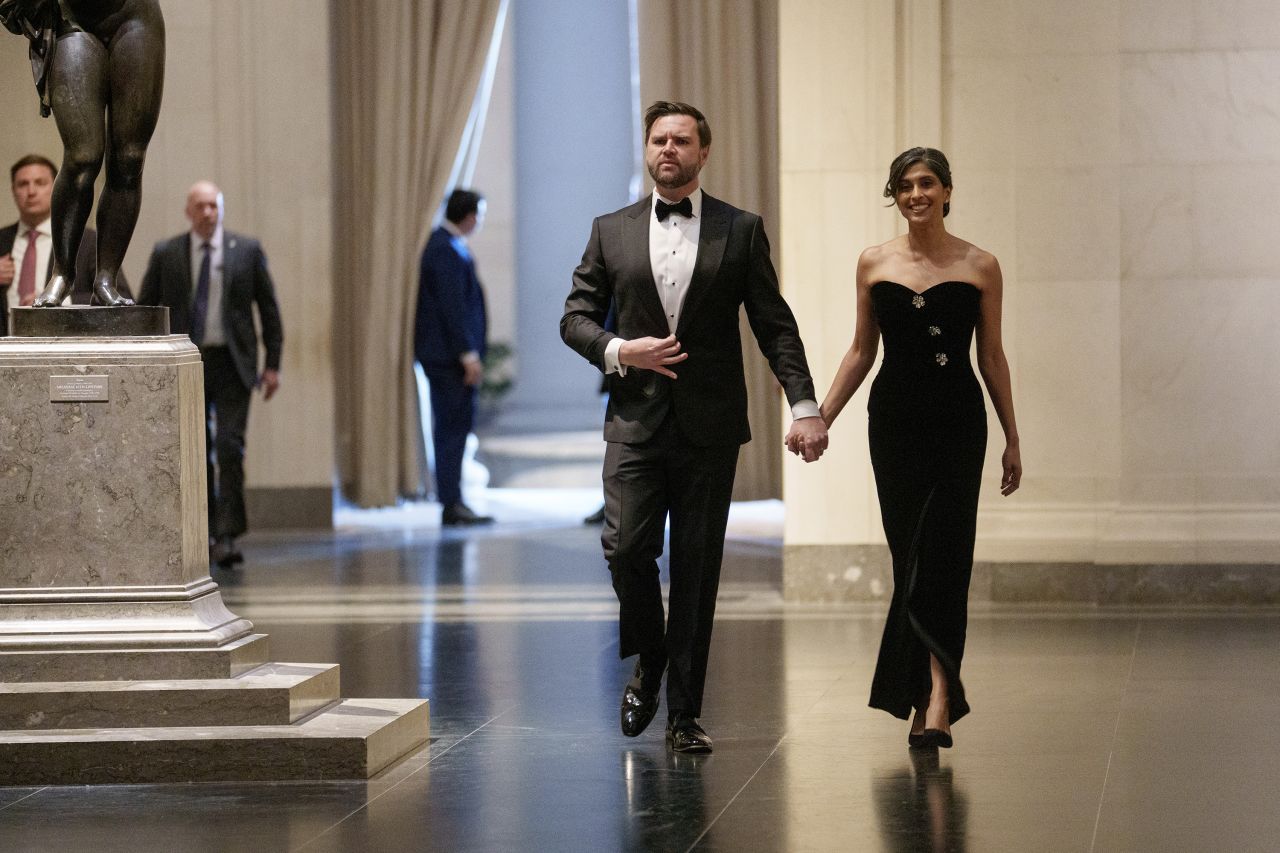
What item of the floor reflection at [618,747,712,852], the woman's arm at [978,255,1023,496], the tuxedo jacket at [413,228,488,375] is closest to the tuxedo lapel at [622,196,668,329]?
→ the woman's arm at [978,255,1023,496]

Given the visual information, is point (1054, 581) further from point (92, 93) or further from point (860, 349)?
point (92, 93)

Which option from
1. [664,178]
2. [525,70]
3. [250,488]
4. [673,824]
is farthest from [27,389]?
[525,70]

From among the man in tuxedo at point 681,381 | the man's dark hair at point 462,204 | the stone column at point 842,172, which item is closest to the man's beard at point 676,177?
the man in tuxedo at point 681,381

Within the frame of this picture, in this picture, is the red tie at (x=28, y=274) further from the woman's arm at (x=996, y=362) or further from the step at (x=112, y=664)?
the woman's arm at (x=996, y=362)

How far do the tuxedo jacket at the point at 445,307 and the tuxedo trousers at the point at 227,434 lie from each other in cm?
211

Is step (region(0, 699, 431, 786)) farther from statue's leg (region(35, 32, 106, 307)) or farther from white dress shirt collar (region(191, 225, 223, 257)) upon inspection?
white dress shirt collar (region(191, 225, 223, 257))

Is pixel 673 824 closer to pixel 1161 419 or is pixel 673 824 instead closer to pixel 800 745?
pixel 800 745

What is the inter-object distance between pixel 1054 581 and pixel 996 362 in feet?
8.50

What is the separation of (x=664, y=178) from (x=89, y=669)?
1.97 meters

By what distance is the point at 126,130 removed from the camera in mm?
5051

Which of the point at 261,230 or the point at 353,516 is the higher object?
the point at 261,230

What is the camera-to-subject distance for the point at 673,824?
13.7 feet

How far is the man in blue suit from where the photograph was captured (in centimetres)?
1095

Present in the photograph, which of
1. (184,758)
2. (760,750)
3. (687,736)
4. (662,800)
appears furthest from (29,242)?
(662,800)
